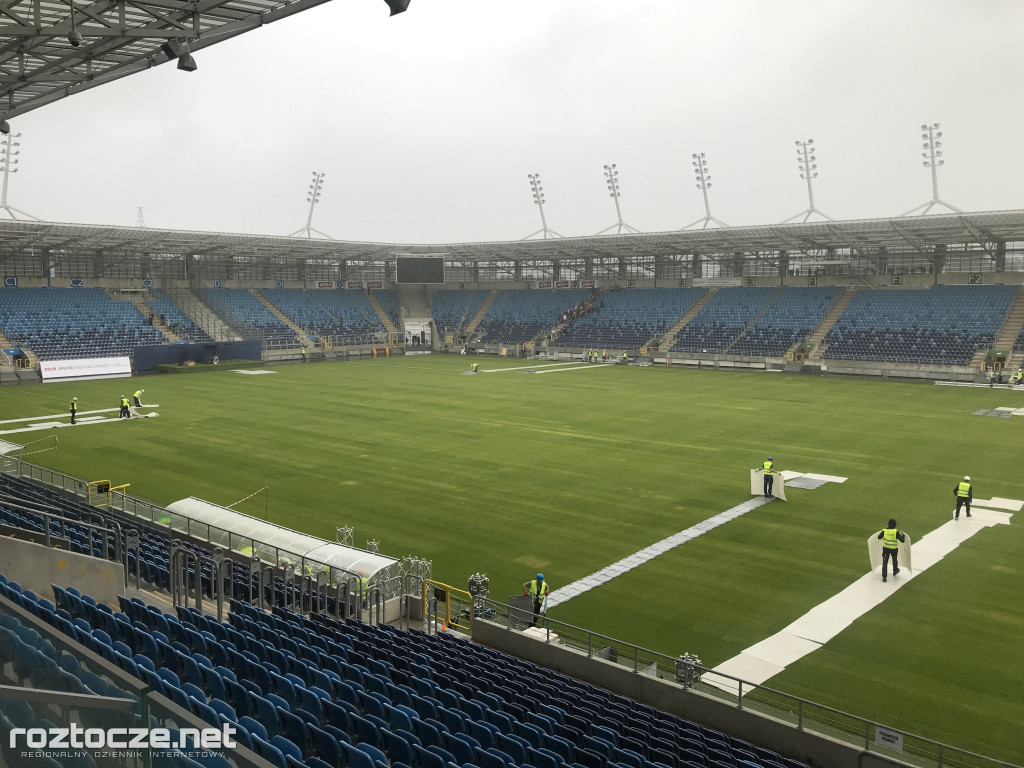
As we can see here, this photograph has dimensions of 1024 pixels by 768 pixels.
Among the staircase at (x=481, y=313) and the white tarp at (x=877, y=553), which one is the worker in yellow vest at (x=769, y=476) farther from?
the staircase at (x=481, y=313)

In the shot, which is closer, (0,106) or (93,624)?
(93,624)

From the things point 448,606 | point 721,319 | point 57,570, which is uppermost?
point 721,319

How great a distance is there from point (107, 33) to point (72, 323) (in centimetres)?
5417

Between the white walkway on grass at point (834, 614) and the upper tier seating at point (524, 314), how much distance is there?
202 ft

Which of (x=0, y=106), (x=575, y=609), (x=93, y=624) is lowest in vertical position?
(x=575, y=609)

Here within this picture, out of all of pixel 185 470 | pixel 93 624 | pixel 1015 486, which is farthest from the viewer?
pixel 185 470

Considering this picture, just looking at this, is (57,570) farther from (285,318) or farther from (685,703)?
(285,318)

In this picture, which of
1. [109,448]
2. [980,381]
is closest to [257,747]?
[109,448]

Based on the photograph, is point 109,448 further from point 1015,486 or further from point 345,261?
point 345,261

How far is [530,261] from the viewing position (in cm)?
8938

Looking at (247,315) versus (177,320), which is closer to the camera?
(177,320)

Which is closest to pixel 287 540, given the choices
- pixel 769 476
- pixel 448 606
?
pixel 448 606

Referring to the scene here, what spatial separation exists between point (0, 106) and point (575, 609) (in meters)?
19.8

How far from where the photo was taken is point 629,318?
77.5 m
